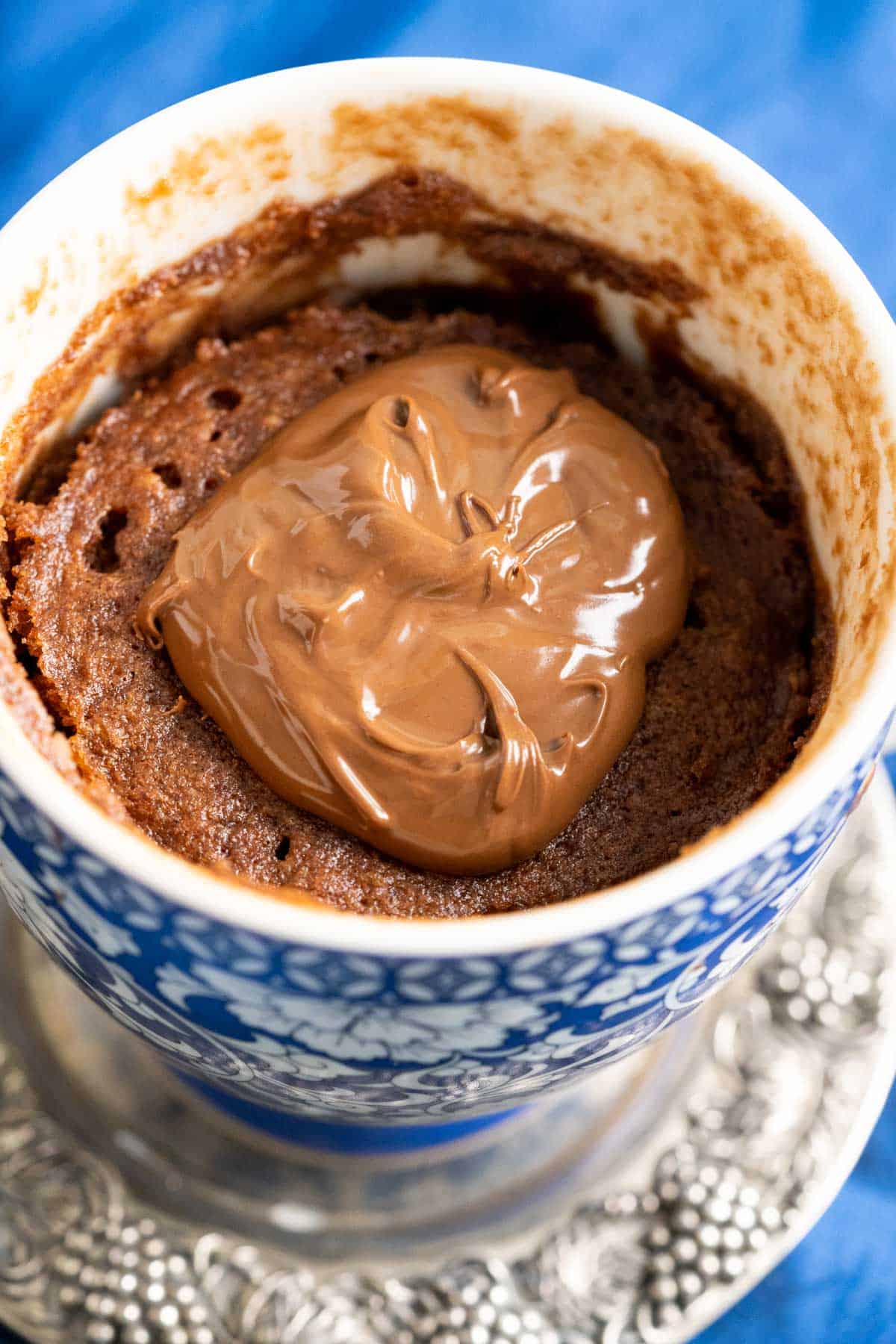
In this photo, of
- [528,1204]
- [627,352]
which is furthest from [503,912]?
[627,352]

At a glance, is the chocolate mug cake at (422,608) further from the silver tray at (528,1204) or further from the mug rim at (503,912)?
the silver tray at (528,1204)

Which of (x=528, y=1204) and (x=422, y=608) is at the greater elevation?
(x=422, y=608)

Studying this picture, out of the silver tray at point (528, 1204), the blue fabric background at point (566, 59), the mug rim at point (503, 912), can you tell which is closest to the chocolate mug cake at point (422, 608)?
the mug rim at point (503, 912)

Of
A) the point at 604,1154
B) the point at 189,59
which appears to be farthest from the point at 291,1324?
the point at 189,59

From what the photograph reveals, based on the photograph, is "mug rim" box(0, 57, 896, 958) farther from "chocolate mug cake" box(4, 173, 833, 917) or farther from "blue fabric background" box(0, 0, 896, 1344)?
"blue fabric background" box(0, 0, 896, 1344)

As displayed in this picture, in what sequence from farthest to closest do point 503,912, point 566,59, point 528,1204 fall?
point 566,59, point 528,1204, point 503,912

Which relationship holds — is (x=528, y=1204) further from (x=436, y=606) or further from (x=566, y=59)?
(x=566, y=59)

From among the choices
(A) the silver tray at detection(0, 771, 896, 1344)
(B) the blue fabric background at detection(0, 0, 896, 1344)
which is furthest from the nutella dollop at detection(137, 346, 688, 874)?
(B) the blue fabric background at detection(0, 0, 896, 1344)
